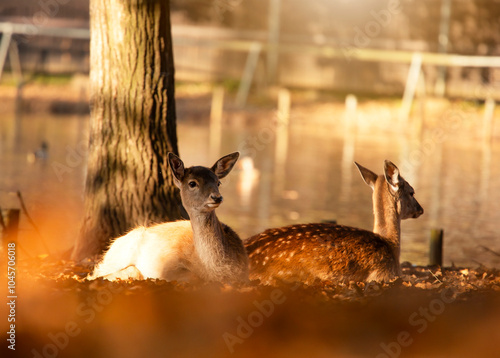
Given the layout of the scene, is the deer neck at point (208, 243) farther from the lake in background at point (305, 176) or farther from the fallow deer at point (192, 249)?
the lake in background at point (305, 176)

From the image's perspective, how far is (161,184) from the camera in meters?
9.11

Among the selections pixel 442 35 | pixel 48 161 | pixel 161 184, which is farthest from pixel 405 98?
pixel 161 184

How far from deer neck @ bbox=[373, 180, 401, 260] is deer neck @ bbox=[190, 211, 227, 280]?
5.95 ft

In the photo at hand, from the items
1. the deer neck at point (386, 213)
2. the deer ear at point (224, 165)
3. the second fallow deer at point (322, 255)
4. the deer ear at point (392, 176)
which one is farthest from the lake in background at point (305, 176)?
the deer ear at point (224, 165)

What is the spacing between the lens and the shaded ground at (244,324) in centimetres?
538

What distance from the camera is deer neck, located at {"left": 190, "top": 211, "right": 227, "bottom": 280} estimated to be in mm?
6664

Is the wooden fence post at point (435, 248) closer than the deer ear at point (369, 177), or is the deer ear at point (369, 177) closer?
the deer ear at point (369, 177)

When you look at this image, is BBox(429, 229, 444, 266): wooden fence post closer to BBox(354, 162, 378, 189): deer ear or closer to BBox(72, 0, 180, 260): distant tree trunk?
BBox(354, 162, 378, 189): deer ear

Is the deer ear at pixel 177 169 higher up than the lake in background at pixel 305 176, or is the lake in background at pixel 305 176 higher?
the deer ear at pixel 177 169

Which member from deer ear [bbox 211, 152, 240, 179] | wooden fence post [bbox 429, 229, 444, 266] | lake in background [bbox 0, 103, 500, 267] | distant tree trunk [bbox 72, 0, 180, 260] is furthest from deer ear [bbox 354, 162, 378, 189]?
lake in background [bbox 0, 103, 500, 267]

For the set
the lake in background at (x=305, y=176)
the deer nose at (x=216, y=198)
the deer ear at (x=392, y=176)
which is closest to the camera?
the deer nose at (x=216, y=198)

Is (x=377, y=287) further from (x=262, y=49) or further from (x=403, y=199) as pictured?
(x=262, y=49)

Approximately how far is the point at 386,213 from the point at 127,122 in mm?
2860

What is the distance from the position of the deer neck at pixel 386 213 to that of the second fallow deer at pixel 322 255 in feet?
0.42
